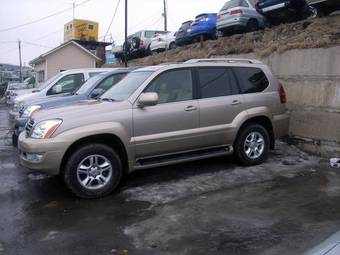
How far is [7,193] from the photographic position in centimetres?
661

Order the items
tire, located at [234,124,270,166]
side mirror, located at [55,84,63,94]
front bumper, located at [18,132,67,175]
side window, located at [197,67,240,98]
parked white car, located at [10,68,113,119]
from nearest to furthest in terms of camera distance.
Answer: front bumper, located at [18,132,67,175], side window, located at [197,67,240,98], tire, located at [234,124,270,166], parked white car, located at [10,68,113,119], side mirror, located at [55,84,63,94]

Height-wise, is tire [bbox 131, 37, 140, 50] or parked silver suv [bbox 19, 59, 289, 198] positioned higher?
tire [bbox 131, 37, 140, 50]

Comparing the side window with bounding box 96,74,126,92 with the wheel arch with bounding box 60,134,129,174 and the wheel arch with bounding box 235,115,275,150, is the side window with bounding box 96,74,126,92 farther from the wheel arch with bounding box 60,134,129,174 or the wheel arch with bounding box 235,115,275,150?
the wheel arch with bounding box 60,134,129,174

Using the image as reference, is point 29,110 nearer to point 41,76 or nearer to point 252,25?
point 252,25

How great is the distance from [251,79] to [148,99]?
231cm

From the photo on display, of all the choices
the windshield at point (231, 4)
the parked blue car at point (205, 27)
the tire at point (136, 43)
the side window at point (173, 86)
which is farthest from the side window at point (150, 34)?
the side window at point (173, 86)

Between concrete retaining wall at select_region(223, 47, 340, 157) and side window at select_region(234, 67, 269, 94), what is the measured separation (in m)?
1.39

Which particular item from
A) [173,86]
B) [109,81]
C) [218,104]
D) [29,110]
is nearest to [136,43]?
[109,81]

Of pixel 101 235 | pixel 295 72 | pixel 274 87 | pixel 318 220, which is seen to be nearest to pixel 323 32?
pixel 295 72

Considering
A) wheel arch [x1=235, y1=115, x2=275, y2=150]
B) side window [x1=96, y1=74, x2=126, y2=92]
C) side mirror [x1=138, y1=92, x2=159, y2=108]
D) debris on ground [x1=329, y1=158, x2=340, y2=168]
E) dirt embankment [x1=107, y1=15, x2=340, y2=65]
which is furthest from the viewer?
side window [x1=96, y1=74, x2=126, y2=92]

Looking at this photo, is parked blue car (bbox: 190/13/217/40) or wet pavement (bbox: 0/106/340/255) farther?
parked blue car (bbox: 190/13/217/40)

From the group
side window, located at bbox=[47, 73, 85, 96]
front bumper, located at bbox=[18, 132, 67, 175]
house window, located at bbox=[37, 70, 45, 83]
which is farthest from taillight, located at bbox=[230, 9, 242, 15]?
house window, located at bbox=[37, 70, 45, 83]

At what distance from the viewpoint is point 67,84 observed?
40.7ft

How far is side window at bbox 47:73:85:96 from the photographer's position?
1200 centimetres
